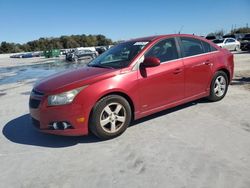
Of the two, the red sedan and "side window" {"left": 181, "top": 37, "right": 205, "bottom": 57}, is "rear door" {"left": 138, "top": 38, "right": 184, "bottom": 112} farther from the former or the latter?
"side window" {"left": 181, "top": 37, "right": 205, "bottom": 57}

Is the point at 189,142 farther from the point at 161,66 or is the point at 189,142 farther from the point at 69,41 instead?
the point at 69,41

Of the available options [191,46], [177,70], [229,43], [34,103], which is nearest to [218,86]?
[191,46]

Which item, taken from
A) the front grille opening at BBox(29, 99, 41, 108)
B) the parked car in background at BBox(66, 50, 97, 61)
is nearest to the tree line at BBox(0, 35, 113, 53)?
the parked car in background at BBox(66, 50, 97, 61)

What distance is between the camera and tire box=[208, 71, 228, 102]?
6.24m

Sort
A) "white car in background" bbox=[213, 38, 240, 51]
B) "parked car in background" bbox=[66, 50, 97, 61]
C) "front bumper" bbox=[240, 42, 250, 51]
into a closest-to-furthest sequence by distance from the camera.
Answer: "front bumper" bbox=[240, 42, 250, 51] < "white car in background" bbox=[213, 38, 240, 51] < "parked car in background" bbox=[66, 50, 97, 61]

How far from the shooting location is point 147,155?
13.1 feet

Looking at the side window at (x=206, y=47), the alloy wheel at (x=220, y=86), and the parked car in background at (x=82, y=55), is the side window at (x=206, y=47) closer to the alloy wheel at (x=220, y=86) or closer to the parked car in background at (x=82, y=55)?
the alloy wheel at (x=220, y=86)

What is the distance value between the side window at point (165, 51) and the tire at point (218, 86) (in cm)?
128

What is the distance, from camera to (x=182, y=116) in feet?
18.4

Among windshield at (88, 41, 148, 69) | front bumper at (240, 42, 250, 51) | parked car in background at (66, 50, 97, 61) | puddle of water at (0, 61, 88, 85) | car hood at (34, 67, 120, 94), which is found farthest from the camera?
parked car in background at (66, 50, 97, 61)

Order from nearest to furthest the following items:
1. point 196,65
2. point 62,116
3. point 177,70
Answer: point 62,116 → point 177,70 → point 196,65

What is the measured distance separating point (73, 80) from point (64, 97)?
0.38 metres

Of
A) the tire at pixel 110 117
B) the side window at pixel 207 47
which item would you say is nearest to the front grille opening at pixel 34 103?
the tire at pixel 110 117

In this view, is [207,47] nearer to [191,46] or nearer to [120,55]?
[191,46]
